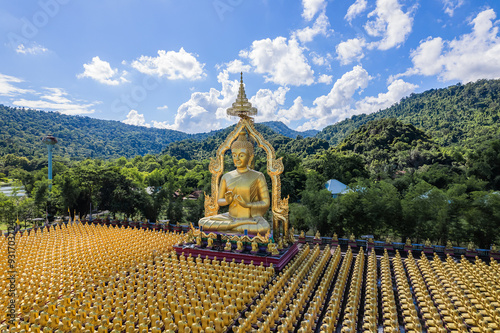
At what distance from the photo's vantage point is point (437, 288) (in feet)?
26.3

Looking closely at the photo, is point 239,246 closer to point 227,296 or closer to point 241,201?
point 241,201

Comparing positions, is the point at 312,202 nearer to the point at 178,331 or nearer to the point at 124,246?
the point at 124,246

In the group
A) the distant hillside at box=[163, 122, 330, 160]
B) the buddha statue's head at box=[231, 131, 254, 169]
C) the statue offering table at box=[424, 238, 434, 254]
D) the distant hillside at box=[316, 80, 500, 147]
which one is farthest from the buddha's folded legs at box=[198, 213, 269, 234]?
the distant hillside at box=[316, 80, 500, 147]

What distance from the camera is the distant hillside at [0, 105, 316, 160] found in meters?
80.3

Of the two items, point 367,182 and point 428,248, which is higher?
point 367,182

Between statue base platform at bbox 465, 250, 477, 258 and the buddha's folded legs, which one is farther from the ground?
the buddha's folded legs

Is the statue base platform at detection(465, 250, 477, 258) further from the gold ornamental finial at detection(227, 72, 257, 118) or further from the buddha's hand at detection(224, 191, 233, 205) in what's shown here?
the gold ornamental finial at detection(227, 72, 257, 118)

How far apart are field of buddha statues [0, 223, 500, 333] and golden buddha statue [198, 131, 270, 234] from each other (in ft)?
5.02

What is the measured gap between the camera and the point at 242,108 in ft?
42.5

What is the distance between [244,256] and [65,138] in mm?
119246

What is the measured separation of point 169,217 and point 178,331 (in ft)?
Answer: 48.2

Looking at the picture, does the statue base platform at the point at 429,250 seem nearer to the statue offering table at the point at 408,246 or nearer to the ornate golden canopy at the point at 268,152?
the statue offering table at the point at 408,246

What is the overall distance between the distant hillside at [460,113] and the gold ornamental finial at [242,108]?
4583cm

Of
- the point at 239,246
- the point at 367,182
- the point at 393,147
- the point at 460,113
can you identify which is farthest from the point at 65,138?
the point at 460,113
